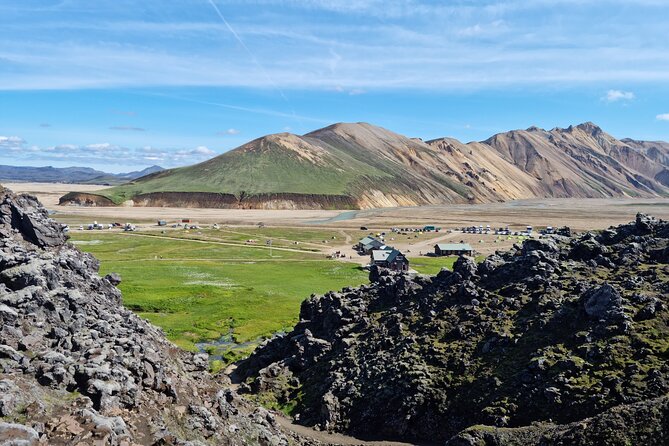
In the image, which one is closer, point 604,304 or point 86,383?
point 86,383

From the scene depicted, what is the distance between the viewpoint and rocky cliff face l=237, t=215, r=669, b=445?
39250mm

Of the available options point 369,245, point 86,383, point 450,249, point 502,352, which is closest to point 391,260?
point 369,245

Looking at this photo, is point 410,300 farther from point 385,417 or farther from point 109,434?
point 109,434

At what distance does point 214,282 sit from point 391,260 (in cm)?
4631

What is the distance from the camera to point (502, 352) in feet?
158

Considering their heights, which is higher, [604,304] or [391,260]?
[604,304]

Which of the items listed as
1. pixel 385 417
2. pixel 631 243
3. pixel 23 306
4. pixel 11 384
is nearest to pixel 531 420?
pixel 385 417

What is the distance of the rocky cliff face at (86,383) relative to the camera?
2733 centimetres

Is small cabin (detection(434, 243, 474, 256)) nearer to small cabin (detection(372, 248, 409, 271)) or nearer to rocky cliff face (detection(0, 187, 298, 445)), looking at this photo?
small cabin (detection(372, 248, 409, 271))

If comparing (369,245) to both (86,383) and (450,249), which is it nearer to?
(450,249)

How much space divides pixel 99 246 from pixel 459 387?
157170 millimetres

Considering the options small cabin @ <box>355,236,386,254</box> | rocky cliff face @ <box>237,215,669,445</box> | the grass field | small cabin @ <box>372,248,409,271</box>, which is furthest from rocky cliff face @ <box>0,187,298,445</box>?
small cabin @ <box>355,236,386,254</box>

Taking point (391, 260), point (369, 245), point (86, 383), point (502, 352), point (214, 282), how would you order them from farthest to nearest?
1. point (369, 245)
2. point (391, 260)
3. point (214, 282)
4. point (502, 352)
5. point (86, 383)

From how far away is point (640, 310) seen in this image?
45.5 metres
